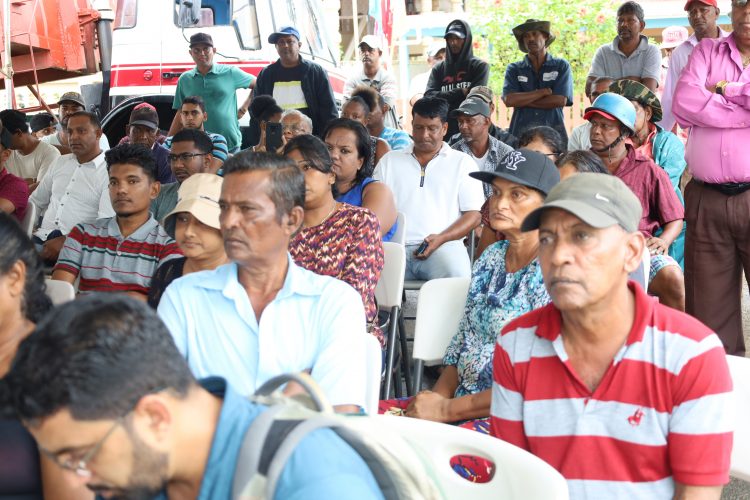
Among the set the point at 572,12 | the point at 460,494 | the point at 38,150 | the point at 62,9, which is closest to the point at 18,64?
the point at 62,9

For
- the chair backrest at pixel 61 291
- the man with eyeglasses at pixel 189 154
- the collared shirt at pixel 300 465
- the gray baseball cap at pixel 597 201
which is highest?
the gray baseball cap at pixel 597 201

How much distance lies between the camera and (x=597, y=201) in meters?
1.80

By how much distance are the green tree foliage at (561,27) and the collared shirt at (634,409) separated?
11.1m

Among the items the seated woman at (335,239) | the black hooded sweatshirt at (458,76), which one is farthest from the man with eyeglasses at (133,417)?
the black hooded sweatshirt at (458,76)

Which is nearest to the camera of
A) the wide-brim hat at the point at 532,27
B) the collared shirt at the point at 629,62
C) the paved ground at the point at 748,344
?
the paved ground at the point at 748,344

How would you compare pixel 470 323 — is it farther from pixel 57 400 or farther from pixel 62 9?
pixel 62 9

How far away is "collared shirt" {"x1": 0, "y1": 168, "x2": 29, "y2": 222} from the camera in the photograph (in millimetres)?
5164

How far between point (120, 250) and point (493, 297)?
65.6 inches

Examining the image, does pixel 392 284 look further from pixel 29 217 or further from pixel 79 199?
pixel 79 199

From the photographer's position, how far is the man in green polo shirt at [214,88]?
741cm

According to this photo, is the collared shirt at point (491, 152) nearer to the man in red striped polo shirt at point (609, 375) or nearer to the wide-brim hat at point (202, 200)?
the wide-brim hat at point (202, 200)

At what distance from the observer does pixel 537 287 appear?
2.57 m

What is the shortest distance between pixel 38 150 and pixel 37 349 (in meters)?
6.72

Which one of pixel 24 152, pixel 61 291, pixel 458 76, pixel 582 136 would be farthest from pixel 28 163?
pixel 61 291
